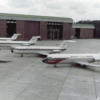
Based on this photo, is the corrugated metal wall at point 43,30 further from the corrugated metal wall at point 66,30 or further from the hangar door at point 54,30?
the corrugated metal wall at point 66,30

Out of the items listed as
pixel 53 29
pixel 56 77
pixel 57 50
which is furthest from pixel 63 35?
pixel 56 77

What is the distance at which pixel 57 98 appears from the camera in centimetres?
2119

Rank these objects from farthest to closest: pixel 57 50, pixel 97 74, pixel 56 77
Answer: pixel 57 50 → pixel 97 74 → pixel 56 77

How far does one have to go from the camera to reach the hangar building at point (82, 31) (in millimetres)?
153913

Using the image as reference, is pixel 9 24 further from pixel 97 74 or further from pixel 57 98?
pixel 57 98

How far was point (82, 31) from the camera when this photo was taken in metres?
155

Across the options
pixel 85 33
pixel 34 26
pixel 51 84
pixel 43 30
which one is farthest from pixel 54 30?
pixel 51 84

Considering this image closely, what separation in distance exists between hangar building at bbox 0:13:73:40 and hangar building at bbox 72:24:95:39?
30100 millimetres

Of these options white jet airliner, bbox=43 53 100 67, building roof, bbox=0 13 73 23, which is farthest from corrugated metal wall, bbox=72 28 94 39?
white jet airliner, bbox=43 53 100 67

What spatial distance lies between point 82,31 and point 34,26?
184 feet

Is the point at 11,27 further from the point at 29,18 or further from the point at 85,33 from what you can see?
the point at 85,33

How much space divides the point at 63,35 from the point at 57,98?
4053 inches

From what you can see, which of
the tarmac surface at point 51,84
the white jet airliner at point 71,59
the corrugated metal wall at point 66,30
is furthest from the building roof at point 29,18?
the tarmac surface at point 51,84

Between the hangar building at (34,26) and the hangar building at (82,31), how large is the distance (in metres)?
30.1
